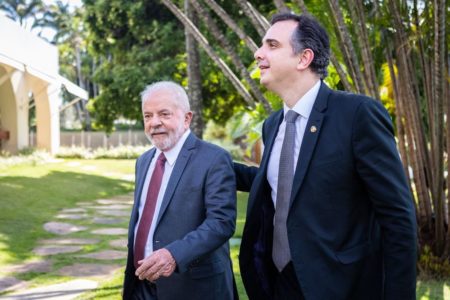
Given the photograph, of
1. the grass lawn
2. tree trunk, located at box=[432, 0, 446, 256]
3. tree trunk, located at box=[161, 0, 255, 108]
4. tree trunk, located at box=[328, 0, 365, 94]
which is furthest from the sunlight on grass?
tree trunk, located at box=[161, 0, 255, 108]

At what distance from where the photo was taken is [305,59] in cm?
252

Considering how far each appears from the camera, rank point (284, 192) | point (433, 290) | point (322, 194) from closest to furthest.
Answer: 1. point (322, 194)
2. point (284, 192)
3. point (433, 290)

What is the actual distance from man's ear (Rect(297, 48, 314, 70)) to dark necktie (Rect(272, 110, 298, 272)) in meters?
0.19

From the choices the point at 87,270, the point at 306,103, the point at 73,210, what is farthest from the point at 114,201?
the point at 306,103

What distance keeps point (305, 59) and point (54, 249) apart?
6.57m

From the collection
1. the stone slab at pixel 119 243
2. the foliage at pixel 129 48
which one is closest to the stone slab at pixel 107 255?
the stone slab at pixel 119 243

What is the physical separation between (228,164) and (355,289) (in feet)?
3.16

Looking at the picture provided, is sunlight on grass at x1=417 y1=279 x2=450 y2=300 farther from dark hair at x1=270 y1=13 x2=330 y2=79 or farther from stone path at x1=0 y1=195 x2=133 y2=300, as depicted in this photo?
dark hair at x1=270 y1=13 x2=330 y2=79

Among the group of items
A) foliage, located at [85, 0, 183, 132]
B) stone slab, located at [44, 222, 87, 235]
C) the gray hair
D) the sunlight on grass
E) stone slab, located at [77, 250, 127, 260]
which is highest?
foliage, located at [85, 0, 183, 132]

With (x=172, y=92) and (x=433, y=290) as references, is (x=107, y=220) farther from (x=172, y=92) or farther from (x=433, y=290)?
(x=172, y=92)

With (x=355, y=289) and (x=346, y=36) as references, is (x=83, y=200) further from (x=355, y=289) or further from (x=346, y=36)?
(x=355, y=289)

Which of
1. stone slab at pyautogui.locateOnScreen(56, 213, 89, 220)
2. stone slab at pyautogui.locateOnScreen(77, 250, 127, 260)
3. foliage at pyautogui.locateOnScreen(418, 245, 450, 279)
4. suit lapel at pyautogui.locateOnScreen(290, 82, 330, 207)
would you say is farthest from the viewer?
stone slab at pyautogui.locateOnScreen(56, 213, 89, 220)

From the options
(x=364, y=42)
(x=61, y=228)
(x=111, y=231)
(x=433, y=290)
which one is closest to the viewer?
(x=364, y=42)

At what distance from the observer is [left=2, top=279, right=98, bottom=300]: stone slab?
591 cm
